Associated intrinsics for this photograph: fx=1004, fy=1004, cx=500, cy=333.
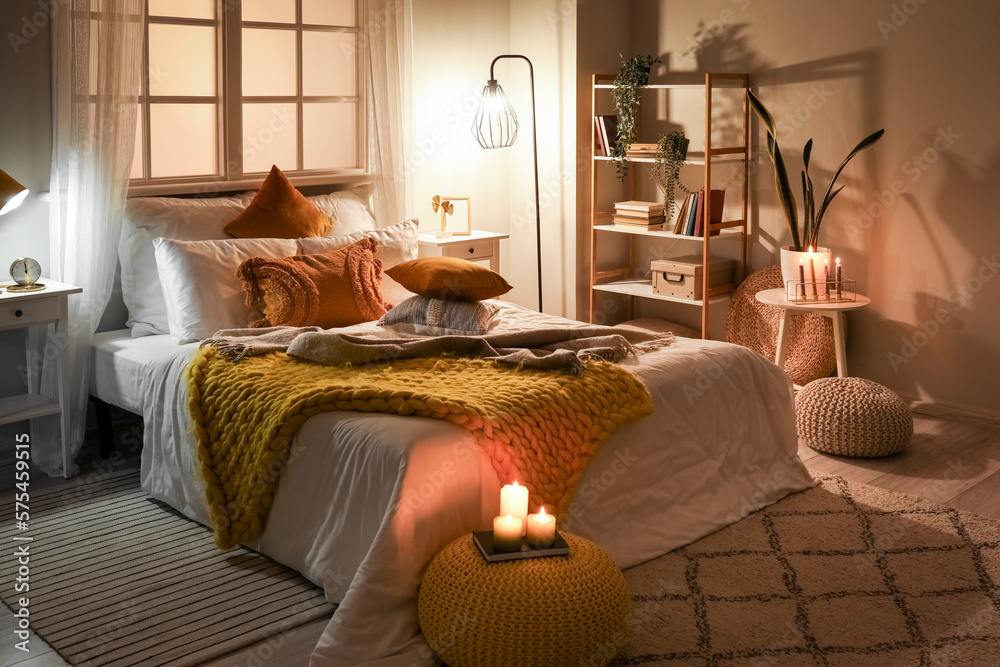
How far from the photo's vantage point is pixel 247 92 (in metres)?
4.27

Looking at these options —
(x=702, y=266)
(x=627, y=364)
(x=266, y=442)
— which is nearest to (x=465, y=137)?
(x=702, y=266)

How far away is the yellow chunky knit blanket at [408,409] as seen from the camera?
2.65 metres

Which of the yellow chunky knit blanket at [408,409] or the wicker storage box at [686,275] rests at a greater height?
the wicker storage box at [686,275]

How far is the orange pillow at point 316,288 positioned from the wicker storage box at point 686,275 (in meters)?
1.65

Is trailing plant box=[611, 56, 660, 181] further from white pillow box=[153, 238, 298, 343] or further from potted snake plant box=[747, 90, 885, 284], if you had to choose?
white pillow box=[153, 238, 298, 343]

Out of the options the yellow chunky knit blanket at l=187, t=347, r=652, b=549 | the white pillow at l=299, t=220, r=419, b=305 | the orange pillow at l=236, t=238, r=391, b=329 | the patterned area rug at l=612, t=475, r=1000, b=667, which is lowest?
the patterned area rug at l=612, t=475, r=1000, b=667

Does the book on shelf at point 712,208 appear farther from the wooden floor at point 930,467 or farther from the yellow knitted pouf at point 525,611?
the yellow knitted pouf at point 525,611

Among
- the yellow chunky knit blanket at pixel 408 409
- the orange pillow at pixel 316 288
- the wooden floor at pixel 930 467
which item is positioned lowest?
the wooden floor at pixel 930 467

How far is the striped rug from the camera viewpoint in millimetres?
2461

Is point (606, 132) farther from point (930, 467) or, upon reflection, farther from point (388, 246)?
point (930, 467)

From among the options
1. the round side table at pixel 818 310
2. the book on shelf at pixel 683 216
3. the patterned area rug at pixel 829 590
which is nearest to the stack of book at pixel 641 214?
the book on shelf at pixel 683 216

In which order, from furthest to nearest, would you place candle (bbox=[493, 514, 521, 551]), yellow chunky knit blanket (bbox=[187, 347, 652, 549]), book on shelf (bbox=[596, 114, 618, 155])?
book on shelf (bbox=[596, 114, 618, 155]) → yellow chunky knit blanket (bbox=[187, 347, 652, 549]) → candle (bbox=[493, 514, 521, 551])

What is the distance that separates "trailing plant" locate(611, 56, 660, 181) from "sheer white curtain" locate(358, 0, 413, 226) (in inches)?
41.4

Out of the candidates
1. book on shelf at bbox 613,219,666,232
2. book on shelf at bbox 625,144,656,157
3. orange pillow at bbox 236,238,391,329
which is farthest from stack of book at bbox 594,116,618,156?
orange pillow at bbox 236,238,391,329
